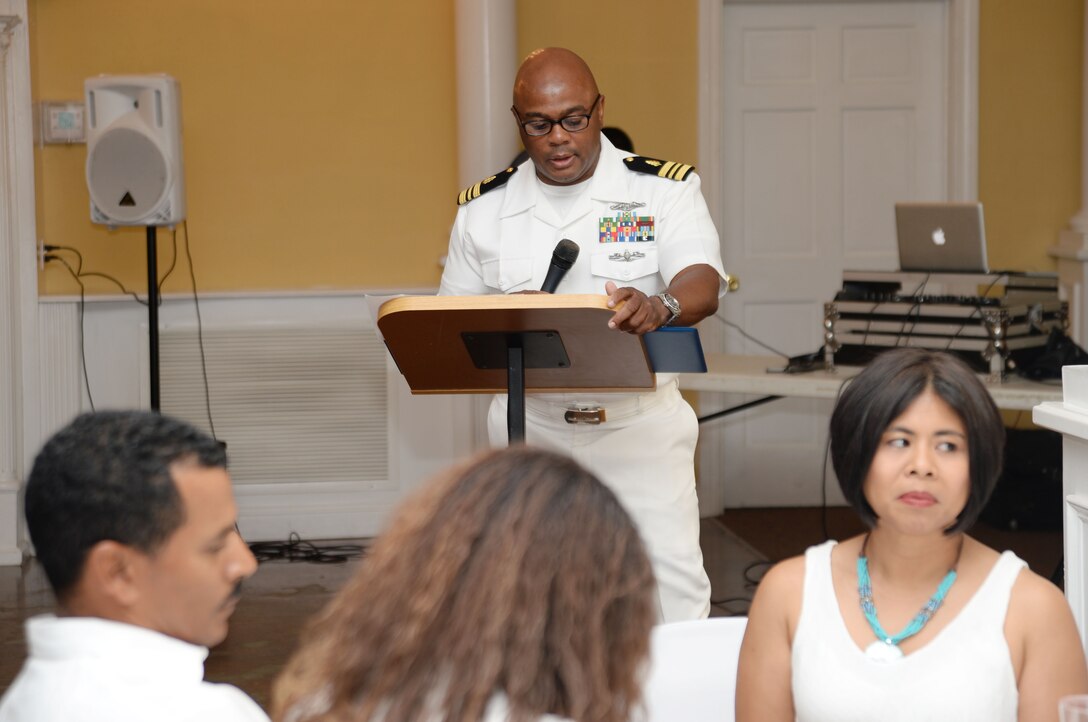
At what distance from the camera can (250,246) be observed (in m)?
5.98

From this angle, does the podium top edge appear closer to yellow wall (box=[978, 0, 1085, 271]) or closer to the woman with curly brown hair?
the woman with curly brown hair

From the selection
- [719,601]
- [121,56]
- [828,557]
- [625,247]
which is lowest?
[719,601]

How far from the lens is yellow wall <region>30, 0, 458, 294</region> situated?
5.86 m

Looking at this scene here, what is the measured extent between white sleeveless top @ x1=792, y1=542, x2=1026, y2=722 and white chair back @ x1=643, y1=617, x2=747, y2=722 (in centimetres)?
15

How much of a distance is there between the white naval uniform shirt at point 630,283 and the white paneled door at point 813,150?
10.1 ft

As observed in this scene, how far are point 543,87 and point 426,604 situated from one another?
195 centimetres

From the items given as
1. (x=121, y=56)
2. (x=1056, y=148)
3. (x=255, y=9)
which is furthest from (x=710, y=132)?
(x=121, y=56)

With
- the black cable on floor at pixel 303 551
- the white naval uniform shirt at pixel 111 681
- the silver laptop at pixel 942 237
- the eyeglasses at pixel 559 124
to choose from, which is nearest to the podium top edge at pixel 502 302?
the eyeglasses at pixel 559 124

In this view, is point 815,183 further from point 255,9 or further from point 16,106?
point 16,106

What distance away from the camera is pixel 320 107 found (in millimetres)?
5969

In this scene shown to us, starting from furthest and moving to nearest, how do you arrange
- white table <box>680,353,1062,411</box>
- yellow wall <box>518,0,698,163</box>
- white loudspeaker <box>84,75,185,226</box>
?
yellow wall <box>518,0,698,163</box> → white loudspeaker <box>84,75,185,226</box> → white table <box>680,353,1062,411</box>

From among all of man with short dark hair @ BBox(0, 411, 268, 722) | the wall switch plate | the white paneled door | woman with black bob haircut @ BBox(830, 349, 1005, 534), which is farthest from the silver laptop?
man with short dark hair @ BBox(0, 411, 268, 722)

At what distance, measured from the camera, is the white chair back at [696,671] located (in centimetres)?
203

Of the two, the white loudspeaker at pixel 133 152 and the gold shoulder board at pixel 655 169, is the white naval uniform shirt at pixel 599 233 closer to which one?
the gold shoulder board at pixel 655 169
